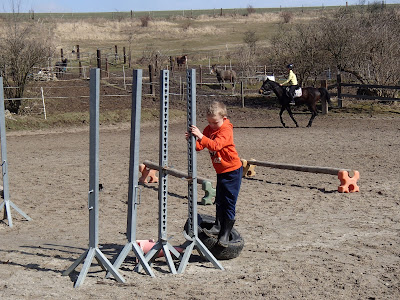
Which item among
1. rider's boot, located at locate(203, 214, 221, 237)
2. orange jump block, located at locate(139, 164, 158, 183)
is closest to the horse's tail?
orange jump block, located at locate(139, 164, 158, 183)

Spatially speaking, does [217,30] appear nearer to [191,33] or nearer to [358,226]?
[191,33]

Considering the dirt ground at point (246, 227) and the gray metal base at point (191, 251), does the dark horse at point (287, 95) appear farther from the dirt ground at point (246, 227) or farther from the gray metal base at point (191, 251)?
the gray metal base at point (191, 251)

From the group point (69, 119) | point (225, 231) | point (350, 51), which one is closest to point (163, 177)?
point (225, 231)

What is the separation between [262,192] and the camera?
1079cm

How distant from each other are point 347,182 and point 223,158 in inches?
179

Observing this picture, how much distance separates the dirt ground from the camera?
227 inches

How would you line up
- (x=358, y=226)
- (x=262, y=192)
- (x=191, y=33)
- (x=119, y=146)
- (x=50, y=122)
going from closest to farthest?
(x=358, y=226) → (x=262, y=192) → (x=119, y=146) → (x=50, y=122) → (x=191, y=33)

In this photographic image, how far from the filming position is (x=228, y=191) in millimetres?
6539

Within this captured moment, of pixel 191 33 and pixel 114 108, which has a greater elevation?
pixel 191 33

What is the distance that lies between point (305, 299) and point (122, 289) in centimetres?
161

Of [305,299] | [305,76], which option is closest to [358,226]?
[305,299]

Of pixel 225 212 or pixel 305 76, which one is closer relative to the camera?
pixel 225 212

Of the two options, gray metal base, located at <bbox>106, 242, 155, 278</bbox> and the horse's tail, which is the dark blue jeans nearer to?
gray metal base, located at <bbox>106, 242, 155, 278</bbox>

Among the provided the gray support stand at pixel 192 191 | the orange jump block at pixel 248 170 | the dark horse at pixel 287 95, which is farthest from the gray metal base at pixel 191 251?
the dark horse at pixel 287 95
